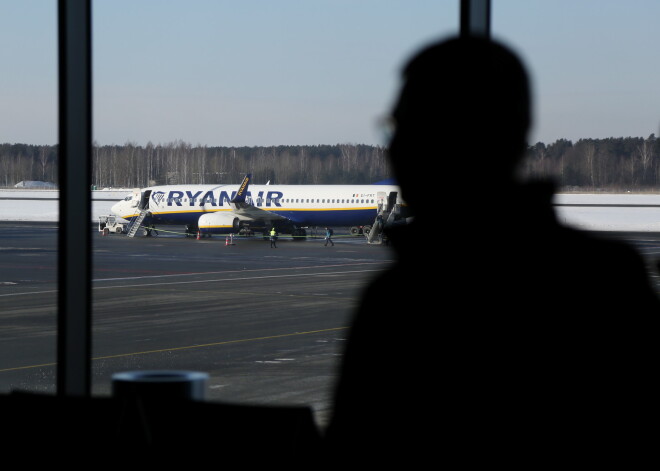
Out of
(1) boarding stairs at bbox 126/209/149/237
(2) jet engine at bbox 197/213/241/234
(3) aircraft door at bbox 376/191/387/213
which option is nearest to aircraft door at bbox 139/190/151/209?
(1) boarding stairs at bbox 126/209/149/237

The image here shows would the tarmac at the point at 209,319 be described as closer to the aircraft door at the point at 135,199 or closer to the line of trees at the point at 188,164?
the aircraft door at the point at 135,199

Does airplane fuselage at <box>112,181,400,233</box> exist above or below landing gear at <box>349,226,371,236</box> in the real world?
above

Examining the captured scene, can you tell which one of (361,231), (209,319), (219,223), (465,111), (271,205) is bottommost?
(361,231)

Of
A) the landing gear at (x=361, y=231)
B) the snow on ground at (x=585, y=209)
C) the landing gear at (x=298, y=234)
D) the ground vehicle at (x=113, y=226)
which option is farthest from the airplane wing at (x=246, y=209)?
the snow on ground at (x=585, y=209)

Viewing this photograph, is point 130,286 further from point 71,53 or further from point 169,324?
point 71,53

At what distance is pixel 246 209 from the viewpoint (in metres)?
43.4

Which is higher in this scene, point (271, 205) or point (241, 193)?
point (241, 193)

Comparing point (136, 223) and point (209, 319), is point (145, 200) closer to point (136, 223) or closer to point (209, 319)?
point (136, 223)

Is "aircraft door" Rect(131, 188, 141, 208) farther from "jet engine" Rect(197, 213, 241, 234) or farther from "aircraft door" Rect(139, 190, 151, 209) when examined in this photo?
"jet engine" Rect(197, 213, 241, 234)

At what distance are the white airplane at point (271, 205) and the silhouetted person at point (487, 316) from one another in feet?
135

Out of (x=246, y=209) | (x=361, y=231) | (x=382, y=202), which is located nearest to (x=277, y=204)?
(x=246, y=209)

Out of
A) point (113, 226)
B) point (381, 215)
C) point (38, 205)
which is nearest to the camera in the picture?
point (381, 215)

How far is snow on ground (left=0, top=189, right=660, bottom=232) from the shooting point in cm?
5256

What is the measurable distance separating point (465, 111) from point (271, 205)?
43.0 m
